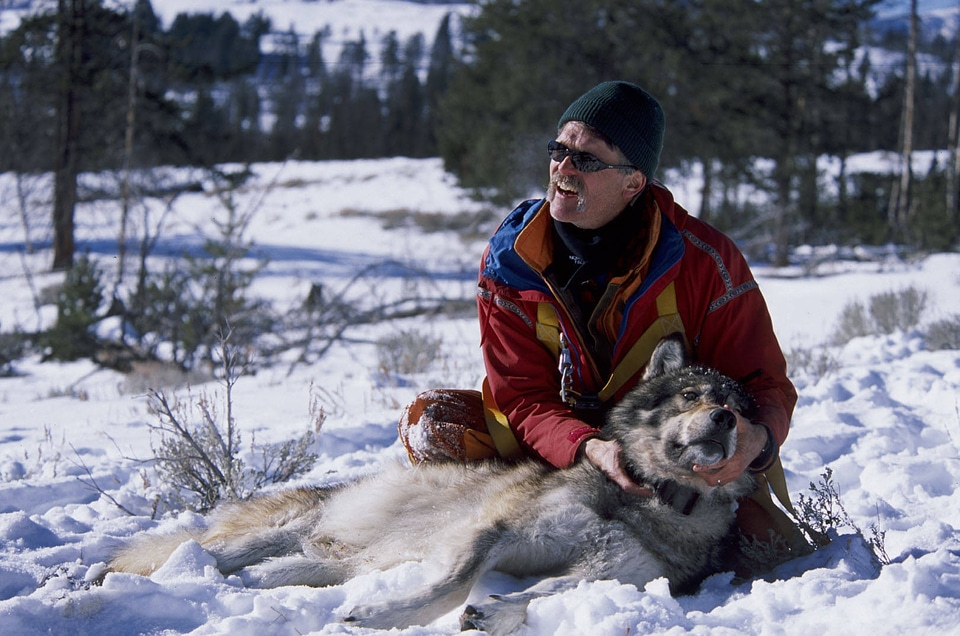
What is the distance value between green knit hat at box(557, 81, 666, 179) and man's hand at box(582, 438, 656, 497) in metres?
1.25

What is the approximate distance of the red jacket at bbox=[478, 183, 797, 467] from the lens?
3277 mm

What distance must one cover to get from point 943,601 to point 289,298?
15.2 meters

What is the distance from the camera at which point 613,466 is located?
291cm

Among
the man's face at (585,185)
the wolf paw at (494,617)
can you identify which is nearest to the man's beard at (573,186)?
the man's face at (585,185)

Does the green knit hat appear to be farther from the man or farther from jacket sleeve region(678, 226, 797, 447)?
jacket sleeve region(678, 226, 797, 447)

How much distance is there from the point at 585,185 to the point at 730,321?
32.0 inches

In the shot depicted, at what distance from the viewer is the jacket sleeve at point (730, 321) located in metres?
3.22

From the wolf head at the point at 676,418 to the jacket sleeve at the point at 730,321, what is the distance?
7.4 inches

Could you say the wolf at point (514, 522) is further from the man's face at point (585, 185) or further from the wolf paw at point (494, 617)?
the man's face at point (585, 185)

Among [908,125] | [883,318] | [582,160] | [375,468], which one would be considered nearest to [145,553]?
[375,468]

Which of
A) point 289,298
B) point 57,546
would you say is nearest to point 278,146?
point 289,298

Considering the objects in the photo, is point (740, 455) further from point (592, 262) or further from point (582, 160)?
point (582, 160)

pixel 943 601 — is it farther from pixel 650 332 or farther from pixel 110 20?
pixel 110 20

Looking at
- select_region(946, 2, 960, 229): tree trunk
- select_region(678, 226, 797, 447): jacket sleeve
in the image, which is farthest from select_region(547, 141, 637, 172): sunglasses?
select_region(946, 2, 960, 229): tree trunk
